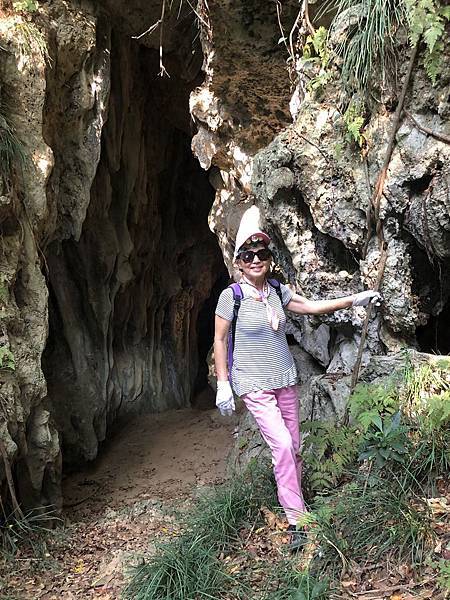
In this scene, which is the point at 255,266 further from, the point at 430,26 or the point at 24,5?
the point at 24,5

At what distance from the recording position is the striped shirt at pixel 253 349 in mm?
3359

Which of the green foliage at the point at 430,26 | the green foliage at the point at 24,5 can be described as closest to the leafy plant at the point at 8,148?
the green foliage at the point at 24,5

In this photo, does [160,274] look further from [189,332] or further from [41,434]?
[41,434]

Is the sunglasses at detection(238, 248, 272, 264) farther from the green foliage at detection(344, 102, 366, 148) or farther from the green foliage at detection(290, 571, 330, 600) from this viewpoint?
the green foliage at detection(290, 571, 330, 600)

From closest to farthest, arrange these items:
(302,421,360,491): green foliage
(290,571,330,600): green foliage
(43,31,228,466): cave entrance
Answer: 1. (290,571,330,600): green foliage
2. (302,421,360,491): green foliage
3. (43,31,228,466): cave entrance

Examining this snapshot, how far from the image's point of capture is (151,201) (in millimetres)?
A: 8977

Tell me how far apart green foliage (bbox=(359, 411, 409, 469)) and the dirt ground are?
163 cm

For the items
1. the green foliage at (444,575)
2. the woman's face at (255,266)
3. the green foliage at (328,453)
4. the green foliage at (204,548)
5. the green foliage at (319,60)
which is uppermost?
the green foliage at (319,60)

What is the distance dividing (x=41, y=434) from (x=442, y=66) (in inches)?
172

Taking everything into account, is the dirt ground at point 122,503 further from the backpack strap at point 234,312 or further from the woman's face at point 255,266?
the woman's face at point 255,266

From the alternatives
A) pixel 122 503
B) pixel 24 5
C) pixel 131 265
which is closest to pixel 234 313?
pixel 122 503

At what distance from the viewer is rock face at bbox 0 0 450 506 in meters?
4.16

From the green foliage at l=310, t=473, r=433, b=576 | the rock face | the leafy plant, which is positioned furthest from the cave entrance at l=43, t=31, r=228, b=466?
the green foliage at l=310, t=473, r=433, b=576

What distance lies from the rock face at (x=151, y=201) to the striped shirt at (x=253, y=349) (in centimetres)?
123
